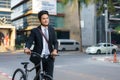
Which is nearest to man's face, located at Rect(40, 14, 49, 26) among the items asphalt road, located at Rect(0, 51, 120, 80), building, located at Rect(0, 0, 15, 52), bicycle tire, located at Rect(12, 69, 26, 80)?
bicycle tire, located at Rect(12, 69, 26, 80)

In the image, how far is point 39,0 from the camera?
6241 centimetres

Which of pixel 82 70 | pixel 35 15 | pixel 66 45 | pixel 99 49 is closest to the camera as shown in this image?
pixel 82 70

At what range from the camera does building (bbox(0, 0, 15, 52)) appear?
57.4m

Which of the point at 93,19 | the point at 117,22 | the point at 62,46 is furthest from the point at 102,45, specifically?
the point at 117,22

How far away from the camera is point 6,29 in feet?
192

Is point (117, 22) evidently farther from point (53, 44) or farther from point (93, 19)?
point (53, 44)

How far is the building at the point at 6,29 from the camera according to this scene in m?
57.4

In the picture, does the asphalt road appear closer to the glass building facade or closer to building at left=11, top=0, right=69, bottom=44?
the glass building facade

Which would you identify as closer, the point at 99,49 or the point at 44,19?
the point at 44,19

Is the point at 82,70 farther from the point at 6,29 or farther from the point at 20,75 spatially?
the point at 6,29

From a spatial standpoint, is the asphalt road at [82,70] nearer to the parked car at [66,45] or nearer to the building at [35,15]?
the parked car at [66,45]

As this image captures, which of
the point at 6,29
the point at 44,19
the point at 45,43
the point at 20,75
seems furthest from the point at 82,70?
the point at 6,29

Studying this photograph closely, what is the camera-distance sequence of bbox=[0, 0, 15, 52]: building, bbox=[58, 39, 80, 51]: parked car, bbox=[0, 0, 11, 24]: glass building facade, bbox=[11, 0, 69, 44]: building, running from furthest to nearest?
1. bbox=[11, 0, 69, 44]: building
2. bbox=[0, 0, 11, 24]: glass building facade
3. bbox=[0, 0, 15, 52]: building
4. bbox=[58, 39, 80, 51]: parked car

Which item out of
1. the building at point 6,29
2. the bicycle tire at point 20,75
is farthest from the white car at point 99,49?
the bicycle tire at point 20,75
